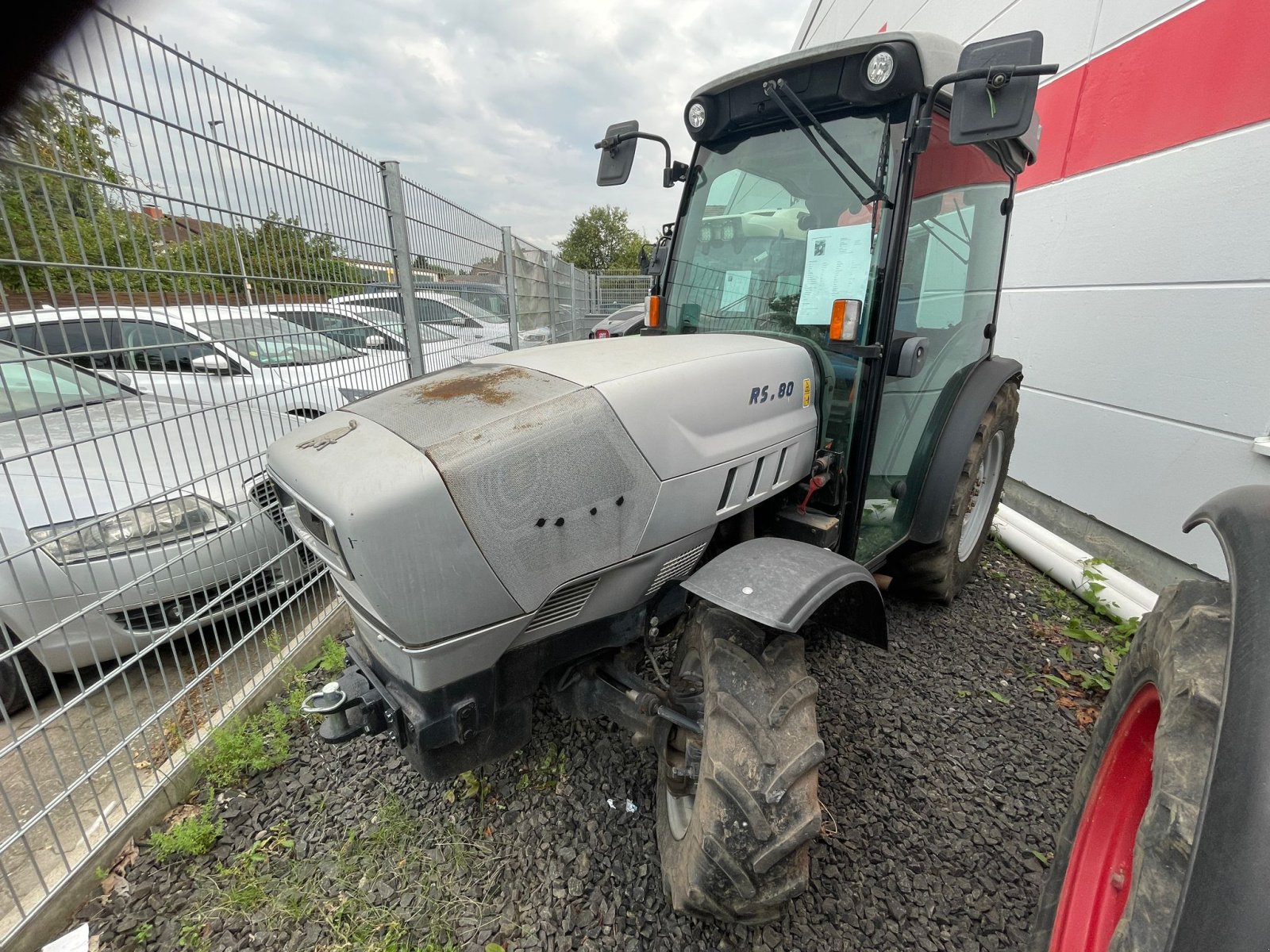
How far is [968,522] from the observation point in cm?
328

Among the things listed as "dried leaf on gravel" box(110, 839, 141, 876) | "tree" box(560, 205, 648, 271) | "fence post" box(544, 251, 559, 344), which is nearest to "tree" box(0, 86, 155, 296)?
"dried leaf on gravel" box(110, 839, 141, 876)

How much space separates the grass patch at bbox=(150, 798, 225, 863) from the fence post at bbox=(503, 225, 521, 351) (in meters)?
4.64

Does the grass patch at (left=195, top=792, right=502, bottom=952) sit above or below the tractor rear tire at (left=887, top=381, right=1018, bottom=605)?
below

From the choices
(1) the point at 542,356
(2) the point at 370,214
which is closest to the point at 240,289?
(2) the point at 370,214

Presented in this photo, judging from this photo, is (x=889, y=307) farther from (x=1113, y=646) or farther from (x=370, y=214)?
(x=370, y=214)

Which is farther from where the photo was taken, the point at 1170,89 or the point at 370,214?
the point at 370,214

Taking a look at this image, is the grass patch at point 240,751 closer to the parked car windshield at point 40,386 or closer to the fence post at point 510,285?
the parked car windshield at point 40,386

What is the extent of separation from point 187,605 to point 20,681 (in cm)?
56

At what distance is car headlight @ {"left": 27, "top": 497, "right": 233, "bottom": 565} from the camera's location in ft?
5.93

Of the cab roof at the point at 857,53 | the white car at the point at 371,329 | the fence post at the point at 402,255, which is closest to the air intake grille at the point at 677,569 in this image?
the cab roof at the point at 857,53

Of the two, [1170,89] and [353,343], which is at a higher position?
[1170,89]

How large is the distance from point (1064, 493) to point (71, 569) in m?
4.96

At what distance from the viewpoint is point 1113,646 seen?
9.29 feet

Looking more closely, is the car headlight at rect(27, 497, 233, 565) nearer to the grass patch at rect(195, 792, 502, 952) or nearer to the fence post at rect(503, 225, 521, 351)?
the grass patch at rect(195, 792, 502, 952)
